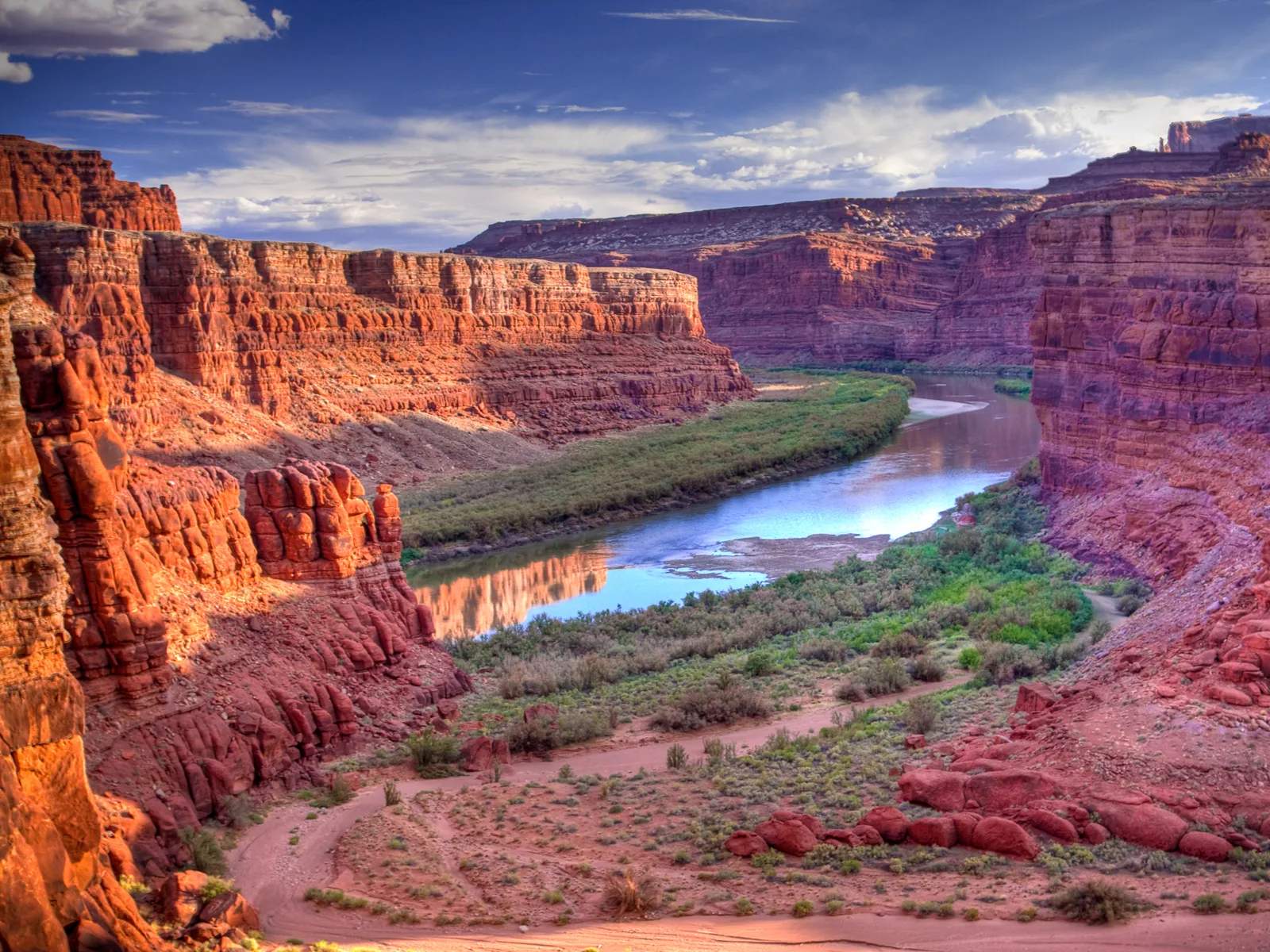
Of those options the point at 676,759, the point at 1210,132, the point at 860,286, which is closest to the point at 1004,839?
the point at 676,759

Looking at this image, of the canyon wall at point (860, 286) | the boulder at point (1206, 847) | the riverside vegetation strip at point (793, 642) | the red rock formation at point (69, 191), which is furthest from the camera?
the canyon wall at point (860, 286)

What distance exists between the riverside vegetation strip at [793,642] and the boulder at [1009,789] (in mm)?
5080

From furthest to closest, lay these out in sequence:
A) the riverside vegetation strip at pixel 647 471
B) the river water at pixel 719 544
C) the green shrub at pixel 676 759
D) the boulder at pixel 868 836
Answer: the riverside vegetation strip at pixel 647 471, the river water at pixel 719 544, the green shrub at pixel 676 759, the boulder at pixel 868 836

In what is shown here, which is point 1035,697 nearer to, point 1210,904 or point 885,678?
point 885,678

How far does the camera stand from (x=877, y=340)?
325 feet

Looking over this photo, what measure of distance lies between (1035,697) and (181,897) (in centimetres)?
858

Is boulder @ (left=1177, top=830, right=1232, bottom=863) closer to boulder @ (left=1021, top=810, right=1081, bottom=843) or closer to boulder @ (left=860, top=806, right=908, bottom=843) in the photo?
boulder @ (left=1021, top=810, right=1081, bottom=843)

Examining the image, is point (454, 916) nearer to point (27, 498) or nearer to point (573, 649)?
point (27, 498)

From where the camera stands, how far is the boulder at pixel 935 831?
9.74m

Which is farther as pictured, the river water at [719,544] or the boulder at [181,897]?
the river water at [719,544]

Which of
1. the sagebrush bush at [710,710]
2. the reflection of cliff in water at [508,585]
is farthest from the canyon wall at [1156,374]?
the reflection of cliff in water at [508,585]

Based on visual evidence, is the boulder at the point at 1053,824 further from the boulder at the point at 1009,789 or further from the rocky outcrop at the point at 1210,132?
the rocky outcrop at the point at 1210,132

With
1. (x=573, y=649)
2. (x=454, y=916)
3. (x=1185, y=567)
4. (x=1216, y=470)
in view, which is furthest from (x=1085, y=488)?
(x=454, y=916)

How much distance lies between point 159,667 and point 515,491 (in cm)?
2678
